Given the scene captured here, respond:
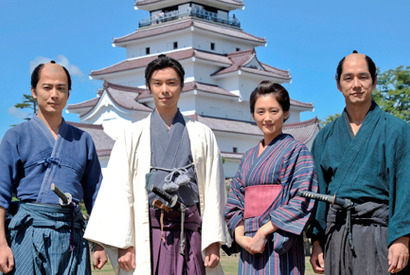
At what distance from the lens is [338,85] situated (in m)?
4.13

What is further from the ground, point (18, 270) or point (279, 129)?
point (279, 129)

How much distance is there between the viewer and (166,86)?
165 inches

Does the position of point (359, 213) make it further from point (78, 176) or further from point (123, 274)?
point (78, 176)

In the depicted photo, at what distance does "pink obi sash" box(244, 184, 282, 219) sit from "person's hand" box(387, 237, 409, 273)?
0.72 metres

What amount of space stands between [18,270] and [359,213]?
78.7 inches

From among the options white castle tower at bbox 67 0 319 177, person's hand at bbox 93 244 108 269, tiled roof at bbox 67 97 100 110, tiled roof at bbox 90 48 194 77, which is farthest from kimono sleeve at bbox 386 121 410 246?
tiled roof at bbox 67 97 100 110

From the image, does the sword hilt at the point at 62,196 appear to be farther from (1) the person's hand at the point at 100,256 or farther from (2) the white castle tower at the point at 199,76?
(2) the white castle tower at the point at 199,76

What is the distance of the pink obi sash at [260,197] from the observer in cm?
395

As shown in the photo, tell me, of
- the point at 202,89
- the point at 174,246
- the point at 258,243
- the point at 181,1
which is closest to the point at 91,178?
the point at 174,246

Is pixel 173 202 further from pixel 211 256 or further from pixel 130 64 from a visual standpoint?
pixel 130 64

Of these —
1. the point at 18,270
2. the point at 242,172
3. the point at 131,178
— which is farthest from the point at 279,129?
the point at 18,270

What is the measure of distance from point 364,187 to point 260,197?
0.61 meters

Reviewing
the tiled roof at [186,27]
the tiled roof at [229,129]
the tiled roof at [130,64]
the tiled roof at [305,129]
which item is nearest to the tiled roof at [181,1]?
the tiled roof at [186,27]

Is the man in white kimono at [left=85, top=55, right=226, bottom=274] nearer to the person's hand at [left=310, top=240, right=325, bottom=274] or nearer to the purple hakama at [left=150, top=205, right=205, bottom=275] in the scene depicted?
the purple hakama at [left=150, top=205, right=205, bottom=275]
